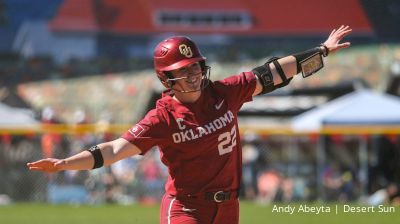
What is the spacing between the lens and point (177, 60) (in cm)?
522

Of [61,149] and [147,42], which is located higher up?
[147,42]

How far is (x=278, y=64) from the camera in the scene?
5.64 m

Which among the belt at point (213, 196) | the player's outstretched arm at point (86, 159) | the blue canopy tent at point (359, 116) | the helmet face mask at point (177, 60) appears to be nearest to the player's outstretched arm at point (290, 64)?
the helmet face mask at point (177, 60)

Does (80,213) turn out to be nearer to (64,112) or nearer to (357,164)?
(357,164)

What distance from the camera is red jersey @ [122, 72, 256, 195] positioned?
5148mm

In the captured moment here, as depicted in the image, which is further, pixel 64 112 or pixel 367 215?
pixel 64 112

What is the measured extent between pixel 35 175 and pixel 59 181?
413mm

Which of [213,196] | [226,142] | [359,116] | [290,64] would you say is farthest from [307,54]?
[359,116]

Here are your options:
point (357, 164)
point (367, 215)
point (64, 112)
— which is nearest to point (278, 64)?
point (367, 215)

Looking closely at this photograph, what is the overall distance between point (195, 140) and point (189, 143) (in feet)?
0.13

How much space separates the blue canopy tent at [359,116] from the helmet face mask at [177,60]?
30.1 feet

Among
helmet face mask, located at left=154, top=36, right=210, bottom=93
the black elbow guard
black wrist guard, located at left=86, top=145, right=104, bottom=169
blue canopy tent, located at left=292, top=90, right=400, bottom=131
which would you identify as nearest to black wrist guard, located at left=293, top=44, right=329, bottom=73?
the black elbow guard

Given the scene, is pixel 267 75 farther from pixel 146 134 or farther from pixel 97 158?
pixel 97 158

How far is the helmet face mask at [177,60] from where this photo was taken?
5211 mm
